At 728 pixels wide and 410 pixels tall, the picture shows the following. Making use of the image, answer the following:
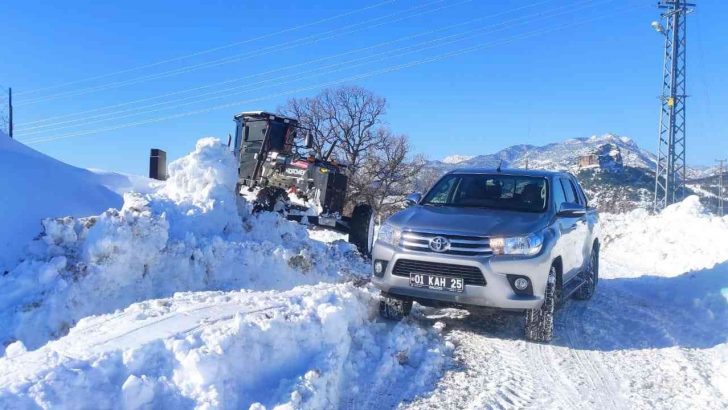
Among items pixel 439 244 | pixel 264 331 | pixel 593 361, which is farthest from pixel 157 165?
pixel 593 361

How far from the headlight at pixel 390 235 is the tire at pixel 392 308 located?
1.85ft

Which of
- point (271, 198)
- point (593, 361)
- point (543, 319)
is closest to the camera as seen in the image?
point (593, 361)

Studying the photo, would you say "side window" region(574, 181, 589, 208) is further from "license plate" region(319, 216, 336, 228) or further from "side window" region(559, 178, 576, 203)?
"license plate" region(319, 216, 336, 228)

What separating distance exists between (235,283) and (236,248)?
1.64 feet

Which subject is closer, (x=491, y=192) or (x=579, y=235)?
(x=491, y=192)

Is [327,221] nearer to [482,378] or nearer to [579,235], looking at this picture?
[579,235]

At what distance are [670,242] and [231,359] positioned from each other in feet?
38.7

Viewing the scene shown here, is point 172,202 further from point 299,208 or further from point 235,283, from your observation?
point 299,208

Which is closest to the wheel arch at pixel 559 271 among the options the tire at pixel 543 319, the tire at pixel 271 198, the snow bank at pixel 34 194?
the tire at pixel 543 319

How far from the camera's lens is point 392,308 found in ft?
18.6

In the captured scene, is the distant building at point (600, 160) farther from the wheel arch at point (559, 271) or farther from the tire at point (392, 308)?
the tire at point (392, 308)

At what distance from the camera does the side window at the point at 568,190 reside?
23.3 feet

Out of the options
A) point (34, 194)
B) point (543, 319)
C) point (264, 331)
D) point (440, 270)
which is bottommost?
point (543, 319)

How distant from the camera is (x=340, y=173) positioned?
11414mm
